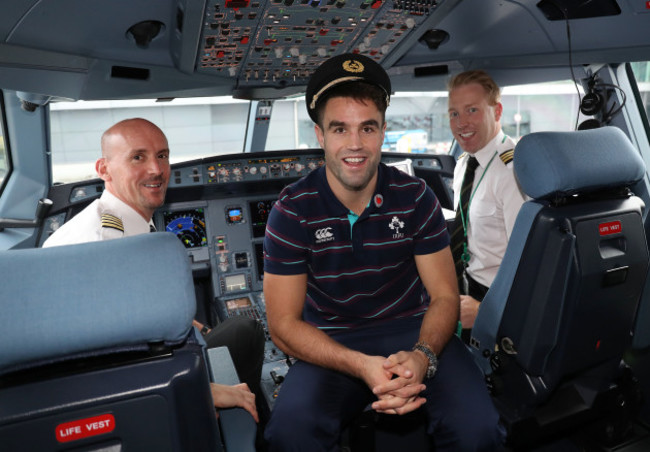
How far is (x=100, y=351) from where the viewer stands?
30.0 inches

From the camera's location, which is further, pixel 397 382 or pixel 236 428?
pixel 397 382

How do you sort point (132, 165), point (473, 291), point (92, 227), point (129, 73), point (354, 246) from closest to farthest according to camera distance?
point (92, 227) → point (354, 246) → point (132, 165) → point (473, 291) → point (129, 73)

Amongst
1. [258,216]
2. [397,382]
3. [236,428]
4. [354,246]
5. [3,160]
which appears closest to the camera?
[236,428]

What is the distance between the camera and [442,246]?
1565 mm

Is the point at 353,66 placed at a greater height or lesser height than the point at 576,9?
lesser

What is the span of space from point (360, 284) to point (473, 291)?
2.87ft

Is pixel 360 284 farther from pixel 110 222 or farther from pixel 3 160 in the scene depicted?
pixel 3 160

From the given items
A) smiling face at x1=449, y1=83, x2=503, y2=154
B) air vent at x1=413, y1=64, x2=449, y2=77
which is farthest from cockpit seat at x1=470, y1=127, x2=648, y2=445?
air vent at x1=413, y1=64, x2=449, y2=77

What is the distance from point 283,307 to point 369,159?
1.75 feet

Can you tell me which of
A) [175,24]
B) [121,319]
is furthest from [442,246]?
[175,24]

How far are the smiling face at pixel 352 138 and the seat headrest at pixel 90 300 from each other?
2.61 ft

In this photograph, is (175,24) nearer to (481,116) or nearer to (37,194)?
(481,116)

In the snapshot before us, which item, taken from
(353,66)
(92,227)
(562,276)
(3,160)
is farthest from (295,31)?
(3,160)

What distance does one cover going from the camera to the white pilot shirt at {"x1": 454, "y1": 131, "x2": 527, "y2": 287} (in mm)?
1963
